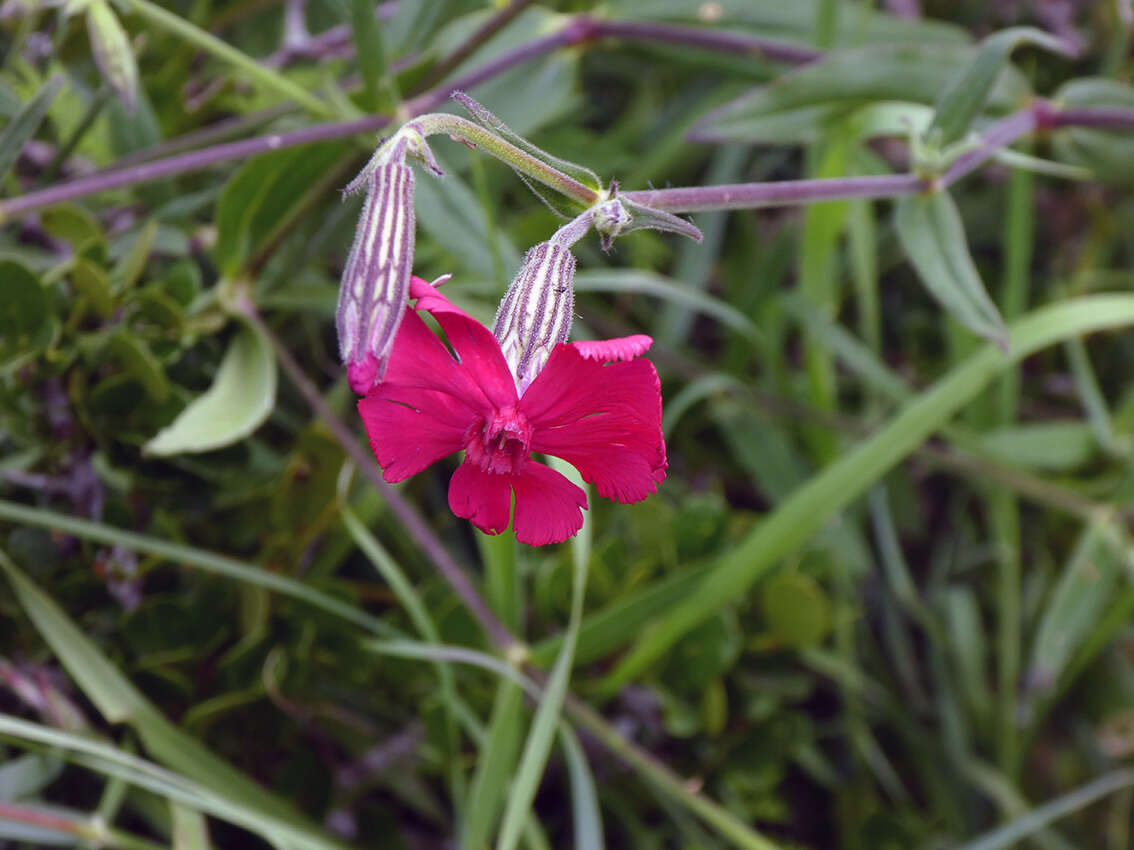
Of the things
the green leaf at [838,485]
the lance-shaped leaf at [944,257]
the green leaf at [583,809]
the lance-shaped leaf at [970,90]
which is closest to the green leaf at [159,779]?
the green leaf at [583,809]

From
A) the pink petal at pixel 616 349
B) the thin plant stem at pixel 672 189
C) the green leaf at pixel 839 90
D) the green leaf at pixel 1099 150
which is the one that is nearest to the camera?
the pink petal at pixel 616 349

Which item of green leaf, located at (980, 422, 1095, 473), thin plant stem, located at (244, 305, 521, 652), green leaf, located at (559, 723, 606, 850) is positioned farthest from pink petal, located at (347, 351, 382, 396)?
green leaf, located at (980, 422, 1095, 473)

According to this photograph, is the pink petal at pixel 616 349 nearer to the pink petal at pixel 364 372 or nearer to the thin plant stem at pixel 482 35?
the pink petal at pixel 364 372

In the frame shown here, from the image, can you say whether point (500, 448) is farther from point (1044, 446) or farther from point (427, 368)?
point (1044, 446)

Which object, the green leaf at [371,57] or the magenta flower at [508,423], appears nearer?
the magenta flower at [508,423]

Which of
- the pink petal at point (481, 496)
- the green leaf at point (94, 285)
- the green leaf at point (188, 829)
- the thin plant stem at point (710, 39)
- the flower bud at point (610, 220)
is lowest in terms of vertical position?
the green leaf at point (188, 829)

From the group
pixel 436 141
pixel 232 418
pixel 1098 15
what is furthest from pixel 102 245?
pixel 1098 15

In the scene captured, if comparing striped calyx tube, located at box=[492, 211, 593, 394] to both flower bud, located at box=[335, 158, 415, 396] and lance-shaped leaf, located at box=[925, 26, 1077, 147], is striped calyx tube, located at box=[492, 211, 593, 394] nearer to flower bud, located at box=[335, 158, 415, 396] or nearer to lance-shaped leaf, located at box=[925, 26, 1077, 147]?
flower bud, located at box=[335, 158, 415, 396]
